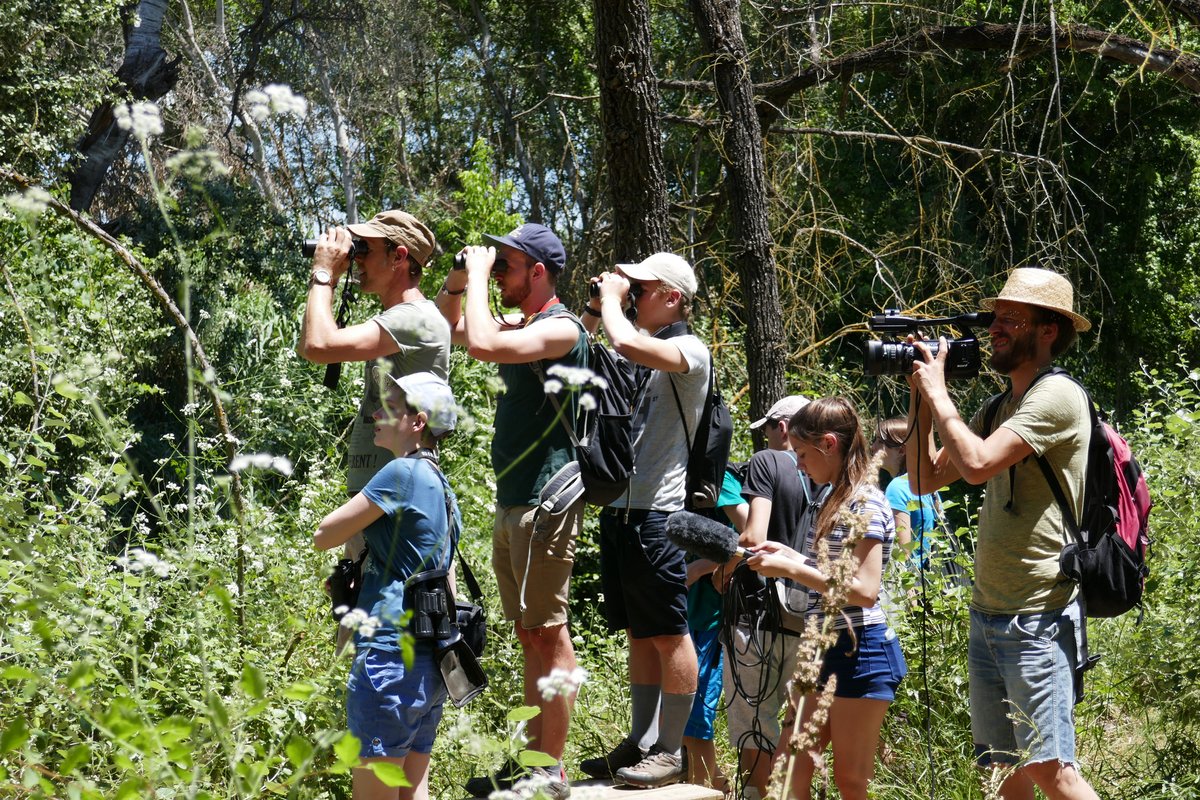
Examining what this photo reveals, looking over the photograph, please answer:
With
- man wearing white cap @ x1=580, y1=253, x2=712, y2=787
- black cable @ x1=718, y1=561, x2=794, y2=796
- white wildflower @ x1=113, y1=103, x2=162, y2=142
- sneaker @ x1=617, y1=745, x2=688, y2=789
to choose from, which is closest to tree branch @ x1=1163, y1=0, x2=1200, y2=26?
man wearing white cap @ x1=580, y1=253, x2=712, y2=787

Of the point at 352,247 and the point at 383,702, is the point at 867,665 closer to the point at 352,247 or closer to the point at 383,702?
the point at 383,702

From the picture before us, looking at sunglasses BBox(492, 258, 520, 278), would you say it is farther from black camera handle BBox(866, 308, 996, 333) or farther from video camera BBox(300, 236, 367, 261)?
black camera handle BBox(866, 308, 996, 333)

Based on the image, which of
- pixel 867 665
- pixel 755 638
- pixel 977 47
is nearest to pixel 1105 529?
pixel 867 665

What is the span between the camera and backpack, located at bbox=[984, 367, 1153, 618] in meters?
3.16

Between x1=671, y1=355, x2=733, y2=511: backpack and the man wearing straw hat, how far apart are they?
81 cm

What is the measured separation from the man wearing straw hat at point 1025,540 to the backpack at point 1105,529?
33mm

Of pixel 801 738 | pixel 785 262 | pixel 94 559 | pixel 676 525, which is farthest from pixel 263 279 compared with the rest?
pixel 801 738

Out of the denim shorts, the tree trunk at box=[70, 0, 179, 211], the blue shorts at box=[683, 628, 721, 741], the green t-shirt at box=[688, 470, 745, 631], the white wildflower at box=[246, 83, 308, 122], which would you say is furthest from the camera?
the tree trunk at box=[70, 0, 179, 211]

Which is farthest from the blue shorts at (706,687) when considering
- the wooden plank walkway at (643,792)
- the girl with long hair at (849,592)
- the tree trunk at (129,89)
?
the tree trunk at (129,89)

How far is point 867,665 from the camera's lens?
3.52 meters

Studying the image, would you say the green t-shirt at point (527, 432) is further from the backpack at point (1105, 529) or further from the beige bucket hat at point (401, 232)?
the backpack at point (1105, 529)

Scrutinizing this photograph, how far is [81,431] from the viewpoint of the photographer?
554 centimetres

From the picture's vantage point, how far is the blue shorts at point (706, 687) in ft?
13.6

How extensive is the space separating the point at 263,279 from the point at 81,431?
28.3 ft
